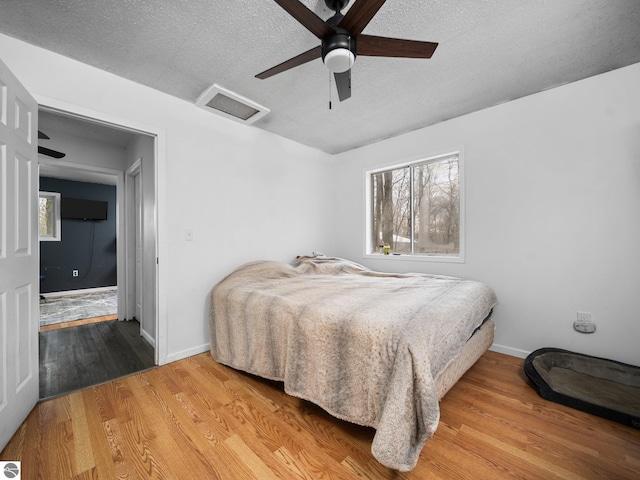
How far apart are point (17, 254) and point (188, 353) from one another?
1470 millimetres

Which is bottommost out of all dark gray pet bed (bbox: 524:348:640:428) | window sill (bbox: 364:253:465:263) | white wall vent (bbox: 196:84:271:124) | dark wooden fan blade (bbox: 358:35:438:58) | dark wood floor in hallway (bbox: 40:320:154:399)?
dark wood floor in hallway (bbox: 40:320:154:399)

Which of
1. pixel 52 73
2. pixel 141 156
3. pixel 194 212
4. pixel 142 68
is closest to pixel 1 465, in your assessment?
pixel 194 212

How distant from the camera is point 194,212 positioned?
2549mm

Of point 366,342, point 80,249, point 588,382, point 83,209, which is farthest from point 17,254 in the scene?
point 80,249

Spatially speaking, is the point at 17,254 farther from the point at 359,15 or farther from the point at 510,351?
the point at 510,351

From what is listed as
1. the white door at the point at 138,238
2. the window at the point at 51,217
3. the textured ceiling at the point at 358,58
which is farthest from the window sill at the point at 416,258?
the window at the point at 51,217

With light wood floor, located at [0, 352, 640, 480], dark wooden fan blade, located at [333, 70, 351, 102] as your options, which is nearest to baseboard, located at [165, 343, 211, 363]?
light wood floor, located at [0, 352, 640, 480]

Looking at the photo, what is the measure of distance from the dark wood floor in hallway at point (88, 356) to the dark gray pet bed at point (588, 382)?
10.4 feet

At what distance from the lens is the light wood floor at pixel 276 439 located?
1240 millimetres

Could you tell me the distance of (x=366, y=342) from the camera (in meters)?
1.33

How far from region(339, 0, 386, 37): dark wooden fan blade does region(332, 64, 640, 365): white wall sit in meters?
2.00

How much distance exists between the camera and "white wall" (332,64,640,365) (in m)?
2.03

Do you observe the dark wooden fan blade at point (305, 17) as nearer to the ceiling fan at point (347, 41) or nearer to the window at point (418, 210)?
the ceiling fan at point (347, 41)

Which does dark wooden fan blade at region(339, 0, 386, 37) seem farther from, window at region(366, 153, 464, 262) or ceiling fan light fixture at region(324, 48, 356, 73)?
window at region(366, 153, 464, 262)
